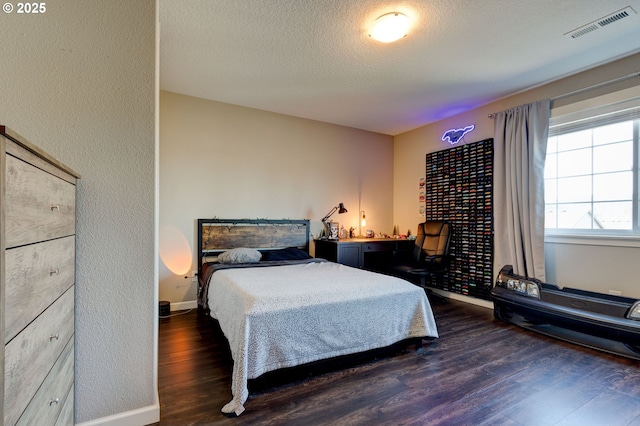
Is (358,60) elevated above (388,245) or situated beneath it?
elevated above

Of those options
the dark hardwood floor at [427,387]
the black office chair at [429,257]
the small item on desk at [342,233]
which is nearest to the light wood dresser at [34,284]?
the dark hardwood floor at [427,387]

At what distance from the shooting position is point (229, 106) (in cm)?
383

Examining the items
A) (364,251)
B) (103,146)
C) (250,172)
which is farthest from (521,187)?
(103,146)

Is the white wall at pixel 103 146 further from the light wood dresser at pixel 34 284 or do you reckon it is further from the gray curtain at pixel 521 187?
the gray curtain at pixel 521 187

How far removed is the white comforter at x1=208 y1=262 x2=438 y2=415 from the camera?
1.79 m

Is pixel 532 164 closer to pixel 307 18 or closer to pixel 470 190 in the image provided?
pixel 470 190

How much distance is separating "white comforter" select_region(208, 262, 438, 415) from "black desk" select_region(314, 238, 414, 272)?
3.89ft

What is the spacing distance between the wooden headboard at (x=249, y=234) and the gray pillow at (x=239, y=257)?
11.9 inches

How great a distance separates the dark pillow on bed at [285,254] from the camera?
12.0 feet

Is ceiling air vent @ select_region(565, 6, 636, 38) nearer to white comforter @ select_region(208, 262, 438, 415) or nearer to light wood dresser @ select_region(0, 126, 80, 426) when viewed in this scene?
white comforter @ select_region(208, 262, 438, 415)

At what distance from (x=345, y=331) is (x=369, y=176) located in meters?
3.25

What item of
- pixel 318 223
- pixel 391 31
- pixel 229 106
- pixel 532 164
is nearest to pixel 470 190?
pixel 532 164

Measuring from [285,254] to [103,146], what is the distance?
2.51m

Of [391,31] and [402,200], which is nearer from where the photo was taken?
[391,31]
